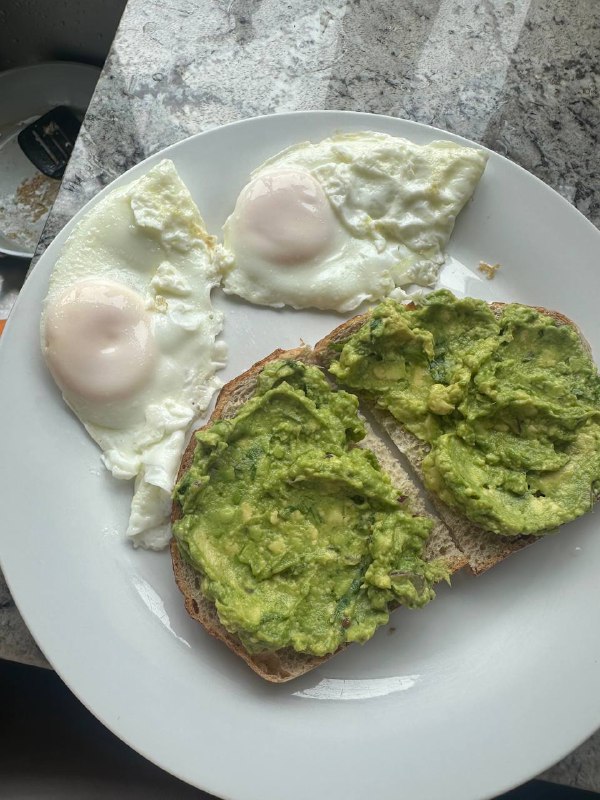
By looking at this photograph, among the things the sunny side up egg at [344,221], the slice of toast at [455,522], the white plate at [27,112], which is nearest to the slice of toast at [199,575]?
the slice of toast at [455,522]

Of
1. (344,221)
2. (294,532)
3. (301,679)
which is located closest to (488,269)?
(344,221)

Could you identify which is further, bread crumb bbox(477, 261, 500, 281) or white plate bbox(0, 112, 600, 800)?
bread crumb bbox(477, 261, 500, 281)

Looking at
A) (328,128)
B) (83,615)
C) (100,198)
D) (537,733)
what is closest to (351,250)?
(328,128)

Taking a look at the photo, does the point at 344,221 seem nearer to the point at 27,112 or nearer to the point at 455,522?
the point at 455,522

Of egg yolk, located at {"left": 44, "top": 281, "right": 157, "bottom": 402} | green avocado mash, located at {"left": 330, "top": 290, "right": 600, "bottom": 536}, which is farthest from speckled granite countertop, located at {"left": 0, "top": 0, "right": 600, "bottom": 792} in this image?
green avocado mash, located at {"left": 330, "top": 290, "right": 600, "bottom": 536}

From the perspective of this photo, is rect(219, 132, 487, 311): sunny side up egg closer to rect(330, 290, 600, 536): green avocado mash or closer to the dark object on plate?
rect(330, 290, 600, 536): green avocado mash
